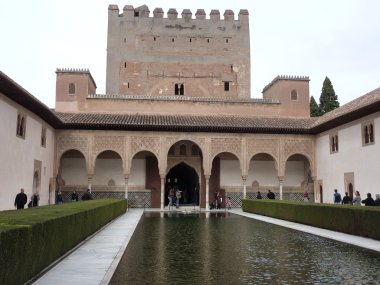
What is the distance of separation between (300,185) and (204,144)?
6.86 meters

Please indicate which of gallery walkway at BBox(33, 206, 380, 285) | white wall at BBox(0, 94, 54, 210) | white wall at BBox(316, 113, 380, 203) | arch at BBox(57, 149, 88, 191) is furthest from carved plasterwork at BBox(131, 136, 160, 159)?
gallery walkway at BBox(33, 206, 380, 285)

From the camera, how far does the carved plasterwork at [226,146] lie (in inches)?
979

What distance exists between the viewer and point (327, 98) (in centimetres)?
4197

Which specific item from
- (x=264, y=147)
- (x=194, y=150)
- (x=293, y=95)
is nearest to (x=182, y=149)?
(x=194, y=150)

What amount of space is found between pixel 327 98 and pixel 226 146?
68.1ft

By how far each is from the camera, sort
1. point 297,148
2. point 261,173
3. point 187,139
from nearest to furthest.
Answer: point 187,139 < point 297,148 < point 261,173

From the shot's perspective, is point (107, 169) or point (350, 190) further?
point (107, 169)

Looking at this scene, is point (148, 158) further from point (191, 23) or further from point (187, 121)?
point (191, 23)

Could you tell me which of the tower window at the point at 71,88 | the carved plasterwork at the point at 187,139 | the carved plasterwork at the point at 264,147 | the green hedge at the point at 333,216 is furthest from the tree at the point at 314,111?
the green hedge at the point at 333,216

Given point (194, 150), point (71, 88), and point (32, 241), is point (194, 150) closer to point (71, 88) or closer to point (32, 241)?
point (71, 88)

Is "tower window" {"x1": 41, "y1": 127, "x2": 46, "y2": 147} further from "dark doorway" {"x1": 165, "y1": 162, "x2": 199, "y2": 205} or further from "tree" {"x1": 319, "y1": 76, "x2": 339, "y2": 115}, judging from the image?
"tree" {"x1": 319, "y1": 76, "x2": 339, "y2": 115}

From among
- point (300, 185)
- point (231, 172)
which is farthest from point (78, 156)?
point (300, 185)

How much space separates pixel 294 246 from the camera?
9672 mm

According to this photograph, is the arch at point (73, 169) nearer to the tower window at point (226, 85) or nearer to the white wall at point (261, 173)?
the white wall at point (261, 173)
